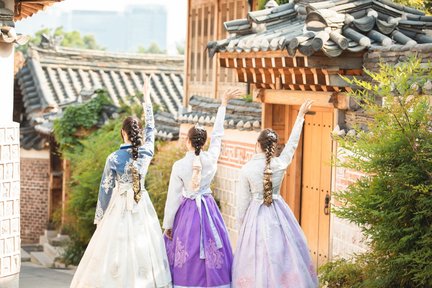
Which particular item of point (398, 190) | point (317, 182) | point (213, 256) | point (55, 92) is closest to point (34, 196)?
point (55, 92)

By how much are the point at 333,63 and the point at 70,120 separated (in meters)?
10.7

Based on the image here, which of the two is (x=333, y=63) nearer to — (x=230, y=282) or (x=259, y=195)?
(x=259, y=195)

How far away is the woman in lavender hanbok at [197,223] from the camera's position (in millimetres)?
11039

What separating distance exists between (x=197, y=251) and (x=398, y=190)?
9.66 ft

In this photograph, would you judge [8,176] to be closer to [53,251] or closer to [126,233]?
[126,233]

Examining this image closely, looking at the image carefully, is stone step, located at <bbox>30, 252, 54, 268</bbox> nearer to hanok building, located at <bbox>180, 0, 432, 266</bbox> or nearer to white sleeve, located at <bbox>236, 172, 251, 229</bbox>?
hanok building, located at <bbox>180, 0, 432, 266</bbox>

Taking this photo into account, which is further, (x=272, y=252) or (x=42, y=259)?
(x=42, y=259)

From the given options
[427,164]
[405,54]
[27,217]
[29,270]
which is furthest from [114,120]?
[427,164]

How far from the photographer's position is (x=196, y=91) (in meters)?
20.5

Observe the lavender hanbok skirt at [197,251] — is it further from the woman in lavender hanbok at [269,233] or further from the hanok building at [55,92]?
the hanok building at [55,92]

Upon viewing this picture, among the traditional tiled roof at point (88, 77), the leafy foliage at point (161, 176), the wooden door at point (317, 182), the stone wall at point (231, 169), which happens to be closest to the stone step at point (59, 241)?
the leafy foliage at point (161, 176)

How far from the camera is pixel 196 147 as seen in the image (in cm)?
1112

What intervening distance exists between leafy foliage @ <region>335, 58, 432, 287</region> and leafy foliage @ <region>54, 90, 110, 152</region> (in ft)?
42.6

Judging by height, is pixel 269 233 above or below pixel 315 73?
below
